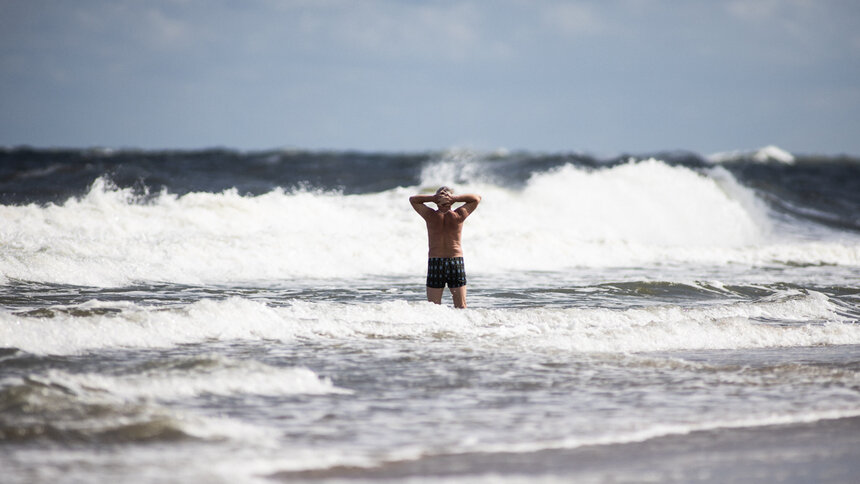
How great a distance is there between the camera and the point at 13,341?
6469mm

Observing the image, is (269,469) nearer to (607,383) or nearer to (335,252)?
(607,383)

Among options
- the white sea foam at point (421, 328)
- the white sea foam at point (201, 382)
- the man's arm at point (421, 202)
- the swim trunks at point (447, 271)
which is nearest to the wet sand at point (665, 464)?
the white sea foam at point (201, 382)

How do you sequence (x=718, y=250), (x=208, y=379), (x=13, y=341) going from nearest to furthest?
(x=208, y=379) → (x=13, y=341) → (x=718, y=250)

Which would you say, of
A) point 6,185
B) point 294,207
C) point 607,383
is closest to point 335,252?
point 294,207

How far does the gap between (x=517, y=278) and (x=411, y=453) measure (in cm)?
954

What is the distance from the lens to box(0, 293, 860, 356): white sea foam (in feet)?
22.6

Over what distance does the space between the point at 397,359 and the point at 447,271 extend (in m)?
2.44

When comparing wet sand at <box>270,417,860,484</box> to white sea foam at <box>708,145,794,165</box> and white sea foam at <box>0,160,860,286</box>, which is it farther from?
white sea foam at <box>708,145,794,165</box>

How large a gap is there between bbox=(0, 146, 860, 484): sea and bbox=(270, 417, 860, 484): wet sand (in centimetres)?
2

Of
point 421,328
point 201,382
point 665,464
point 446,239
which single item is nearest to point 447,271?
point 446,239

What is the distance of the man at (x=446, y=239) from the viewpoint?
8.80m

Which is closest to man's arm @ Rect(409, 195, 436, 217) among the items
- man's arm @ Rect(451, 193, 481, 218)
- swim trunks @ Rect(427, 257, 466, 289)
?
man's arm @ Rect(451, 193, 481, 218)

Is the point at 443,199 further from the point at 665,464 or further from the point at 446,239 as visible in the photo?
the point at 665,464

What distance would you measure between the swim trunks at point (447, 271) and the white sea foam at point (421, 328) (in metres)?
0.36
